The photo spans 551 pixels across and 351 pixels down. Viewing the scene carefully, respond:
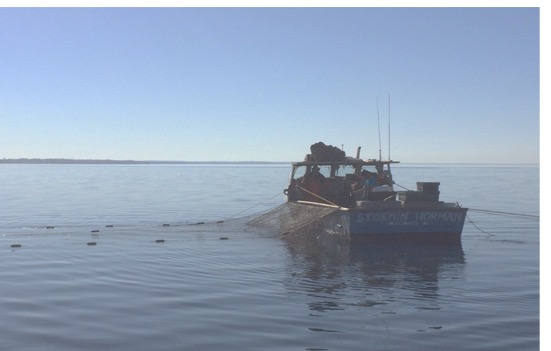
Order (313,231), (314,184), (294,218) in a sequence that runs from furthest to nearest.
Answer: (314,184) → (294,218) → (313,231)

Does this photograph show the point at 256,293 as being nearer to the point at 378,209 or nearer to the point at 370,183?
the point at 378,209

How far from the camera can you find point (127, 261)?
637 inches

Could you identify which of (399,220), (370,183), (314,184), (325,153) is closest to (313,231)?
(370,183)

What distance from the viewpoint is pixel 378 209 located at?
18078 mm

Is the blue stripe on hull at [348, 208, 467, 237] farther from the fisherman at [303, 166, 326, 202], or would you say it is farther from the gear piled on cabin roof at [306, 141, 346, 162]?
the gear piled on cabin roof at [306, 141, 346, 162]

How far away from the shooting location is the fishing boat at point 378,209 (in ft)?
59.7

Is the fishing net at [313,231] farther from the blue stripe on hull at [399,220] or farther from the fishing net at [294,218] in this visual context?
the blue stripe on hull at [399,220]

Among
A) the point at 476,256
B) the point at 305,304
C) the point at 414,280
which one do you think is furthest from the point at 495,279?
the point at 305,304

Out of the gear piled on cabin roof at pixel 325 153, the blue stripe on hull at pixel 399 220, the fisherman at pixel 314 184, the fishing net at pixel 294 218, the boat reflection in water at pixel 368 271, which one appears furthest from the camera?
the gear piled on cabin roof at pixel 325 153

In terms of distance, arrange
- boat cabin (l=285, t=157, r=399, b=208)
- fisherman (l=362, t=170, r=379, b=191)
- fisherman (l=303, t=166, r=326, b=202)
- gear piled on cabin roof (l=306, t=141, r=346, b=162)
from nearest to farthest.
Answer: fisherman (l=362, t=170, r=379, b=191) < boat cabin (l=285, t=157, r=399, b=208) < fisherman (l=303, t=166, r=326, b=202) < gear piled on cabin roof (l=306, t=141, r=346, b=162)

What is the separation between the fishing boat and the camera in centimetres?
1820

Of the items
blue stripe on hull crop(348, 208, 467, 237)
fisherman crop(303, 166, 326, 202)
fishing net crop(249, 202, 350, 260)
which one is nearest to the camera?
blue stripe on hull crop(348, 208, 467, 237)

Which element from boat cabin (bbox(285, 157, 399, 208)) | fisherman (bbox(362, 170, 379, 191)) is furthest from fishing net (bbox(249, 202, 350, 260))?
fisherman (bbox(362, 170, 379, 191))

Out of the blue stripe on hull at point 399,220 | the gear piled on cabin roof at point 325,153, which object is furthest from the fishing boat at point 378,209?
the gear piled on cabin roof at point 325,153
